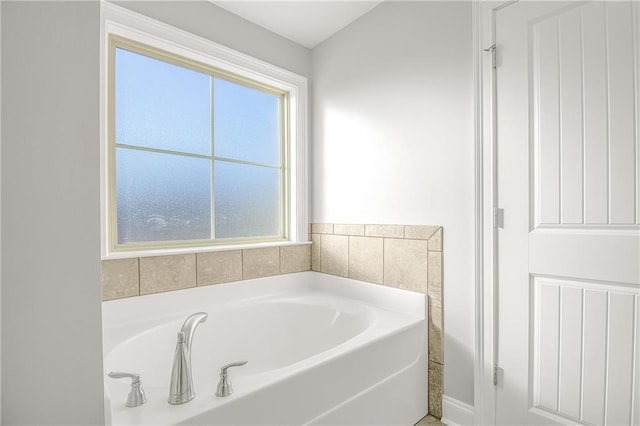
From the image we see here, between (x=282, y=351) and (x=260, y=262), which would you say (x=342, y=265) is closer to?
(x=260, y=262)

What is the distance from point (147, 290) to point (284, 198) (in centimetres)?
116

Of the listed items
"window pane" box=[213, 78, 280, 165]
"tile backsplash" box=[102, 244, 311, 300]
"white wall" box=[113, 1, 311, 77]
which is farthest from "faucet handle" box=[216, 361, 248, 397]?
"white wall" box=[113, 1, 311, 77]

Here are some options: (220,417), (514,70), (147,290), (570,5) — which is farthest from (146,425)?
(570,5)

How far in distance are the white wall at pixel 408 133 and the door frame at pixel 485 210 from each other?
0.05 meters

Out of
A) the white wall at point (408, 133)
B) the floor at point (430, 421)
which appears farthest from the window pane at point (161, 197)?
the floor at point (430, 421)

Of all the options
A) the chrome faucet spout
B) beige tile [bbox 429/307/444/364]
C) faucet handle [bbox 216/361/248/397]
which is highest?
the chrome faucet spout

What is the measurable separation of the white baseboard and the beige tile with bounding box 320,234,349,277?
37.4 inches

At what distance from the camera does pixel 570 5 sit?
1.36 metres

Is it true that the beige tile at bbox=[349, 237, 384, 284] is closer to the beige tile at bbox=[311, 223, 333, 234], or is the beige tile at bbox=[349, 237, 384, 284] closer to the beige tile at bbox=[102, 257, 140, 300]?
the beige tile at bbox=[311, 223, 333, 234]

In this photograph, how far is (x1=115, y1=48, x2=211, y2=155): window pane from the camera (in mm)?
1802

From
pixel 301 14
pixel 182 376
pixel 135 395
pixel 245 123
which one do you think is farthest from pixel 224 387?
pixel 301 14

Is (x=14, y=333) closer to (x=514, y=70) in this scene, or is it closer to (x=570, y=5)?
(x=514, y=70)

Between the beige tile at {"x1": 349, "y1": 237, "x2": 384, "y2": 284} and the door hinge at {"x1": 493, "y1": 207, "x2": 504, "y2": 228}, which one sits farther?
the beige tile at {"x1": 349, "y1": 237, "x2": 384, "y2": 284}

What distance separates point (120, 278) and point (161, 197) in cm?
51
